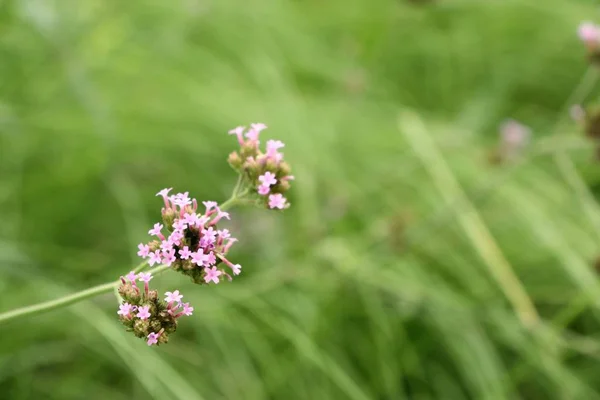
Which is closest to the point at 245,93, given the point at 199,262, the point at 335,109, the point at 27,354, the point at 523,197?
the point at 335,109

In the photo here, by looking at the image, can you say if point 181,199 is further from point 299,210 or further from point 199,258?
point 299,210

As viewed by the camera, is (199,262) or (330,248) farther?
Result: (330,248)

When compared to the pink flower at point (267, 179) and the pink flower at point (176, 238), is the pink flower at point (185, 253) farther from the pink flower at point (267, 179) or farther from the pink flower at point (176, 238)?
the pink flower at point (267, 179)

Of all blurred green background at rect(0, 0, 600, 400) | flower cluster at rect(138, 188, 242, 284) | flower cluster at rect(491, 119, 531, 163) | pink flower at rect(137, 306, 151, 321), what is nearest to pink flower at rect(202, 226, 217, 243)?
flower cluster at rect(138, 188, 242, 284)

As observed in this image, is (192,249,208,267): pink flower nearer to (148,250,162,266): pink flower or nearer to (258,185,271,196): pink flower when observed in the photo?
(148,250,162,266): pink flower

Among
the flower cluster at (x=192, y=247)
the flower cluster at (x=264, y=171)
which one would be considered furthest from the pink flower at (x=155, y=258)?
the flower cluster at (x=264, y=171)

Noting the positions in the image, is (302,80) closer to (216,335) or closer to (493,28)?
(493,28)
